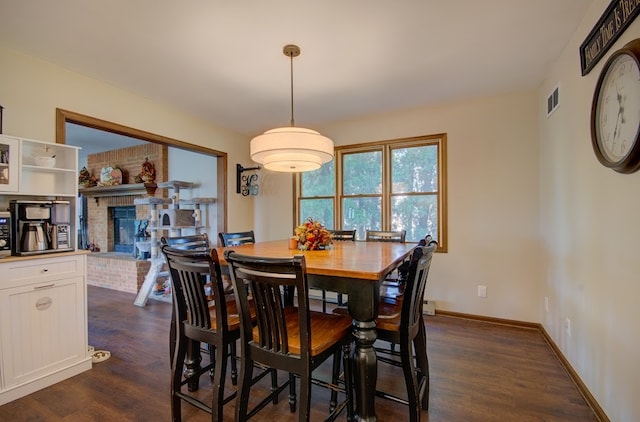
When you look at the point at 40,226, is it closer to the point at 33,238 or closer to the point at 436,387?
the point at 33,238

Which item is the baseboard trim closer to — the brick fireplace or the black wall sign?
the black wall sign

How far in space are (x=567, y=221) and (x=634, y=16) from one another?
1447mm

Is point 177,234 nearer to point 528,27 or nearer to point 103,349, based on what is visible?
point 103,349

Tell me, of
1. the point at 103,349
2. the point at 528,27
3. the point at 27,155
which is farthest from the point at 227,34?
the point at 103,349

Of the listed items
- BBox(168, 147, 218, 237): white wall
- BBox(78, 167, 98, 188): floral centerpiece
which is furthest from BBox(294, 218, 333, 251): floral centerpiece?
BBox(78, 167, 98, 188): floral centerpiece

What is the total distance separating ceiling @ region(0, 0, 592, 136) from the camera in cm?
188

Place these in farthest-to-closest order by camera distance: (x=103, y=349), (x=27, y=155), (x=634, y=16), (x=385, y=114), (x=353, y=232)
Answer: (x=385, y=114), (x=353, y=232), (x=103, y=349), (x=27, y=155), (x=634, y=16)

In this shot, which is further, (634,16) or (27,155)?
(27,155)

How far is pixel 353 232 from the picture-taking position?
11.0ft

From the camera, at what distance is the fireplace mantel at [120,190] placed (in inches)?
201

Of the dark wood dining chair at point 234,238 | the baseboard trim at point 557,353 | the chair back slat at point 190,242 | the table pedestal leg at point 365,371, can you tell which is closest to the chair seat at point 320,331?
the table pedestal leg at point 365,371

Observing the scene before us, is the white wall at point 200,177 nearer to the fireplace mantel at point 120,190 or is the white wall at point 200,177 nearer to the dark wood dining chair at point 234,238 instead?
the fireplace mantel at point 120,190

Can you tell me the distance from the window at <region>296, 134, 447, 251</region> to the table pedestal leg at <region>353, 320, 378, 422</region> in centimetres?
244

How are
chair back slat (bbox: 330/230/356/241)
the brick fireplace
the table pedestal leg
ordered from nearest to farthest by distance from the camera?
the table pedestal leg < chair back slat (bbox: 330/230/356/241) < the brick fireplace
